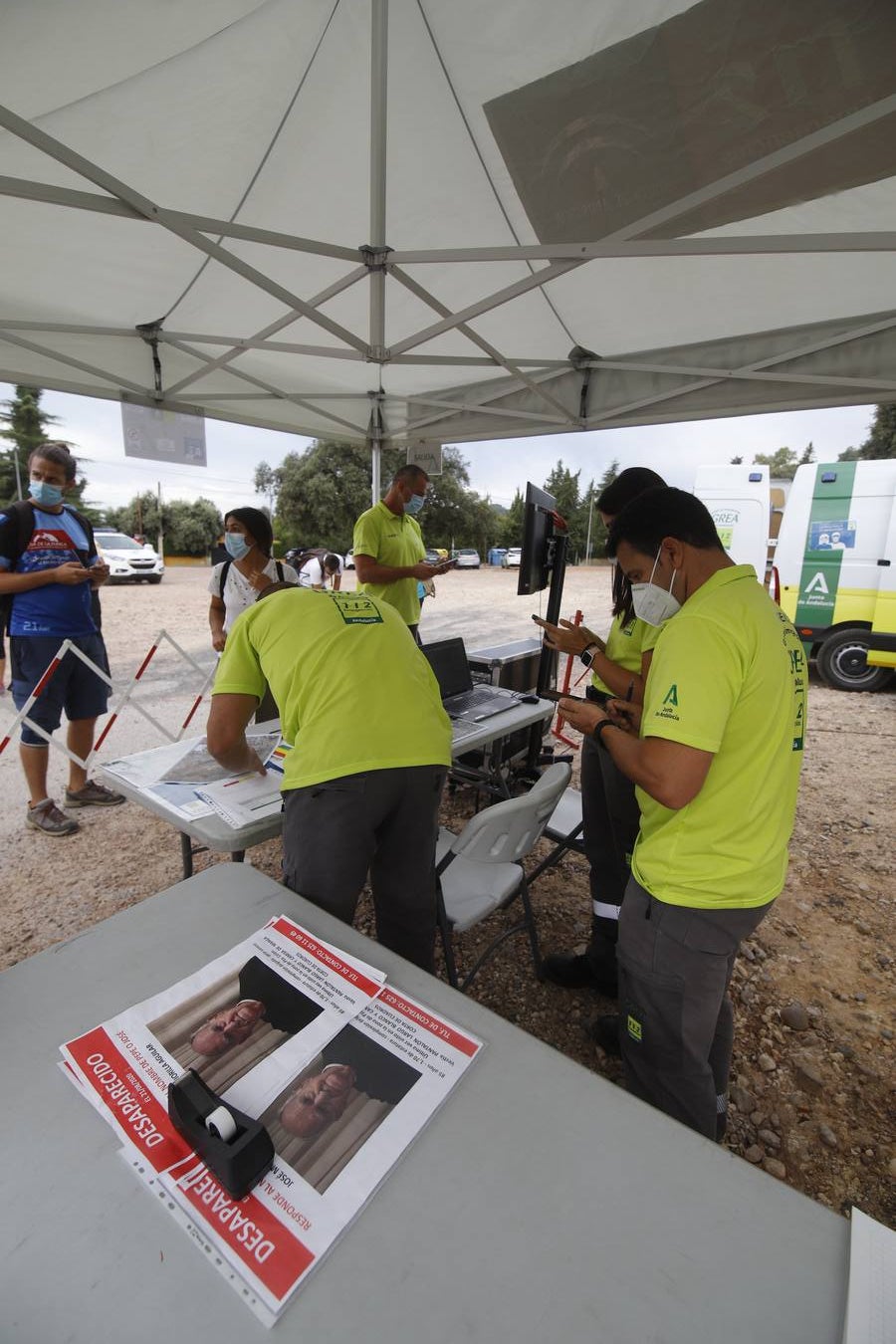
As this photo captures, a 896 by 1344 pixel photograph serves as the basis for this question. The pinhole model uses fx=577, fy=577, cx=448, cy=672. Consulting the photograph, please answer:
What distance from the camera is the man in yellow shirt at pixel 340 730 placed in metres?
1.47

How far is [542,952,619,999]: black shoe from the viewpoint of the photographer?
2227 millimetres

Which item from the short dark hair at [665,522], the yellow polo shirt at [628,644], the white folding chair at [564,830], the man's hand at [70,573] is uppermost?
the short dark hair at [665,522]

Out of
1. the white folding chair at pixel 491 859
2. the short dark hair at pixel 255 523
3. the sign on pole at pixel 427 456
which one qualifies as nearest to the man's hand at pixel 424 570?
the short dark hair at pixel 255 523

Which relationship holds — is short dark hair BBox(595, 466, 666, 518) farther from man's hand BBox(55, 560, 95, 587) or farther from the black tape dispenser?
man's hand BBox(55, 560, 95, 587)

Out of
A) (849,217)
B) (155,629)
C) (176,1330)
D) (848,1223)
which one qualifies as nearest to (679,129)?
(849,217)

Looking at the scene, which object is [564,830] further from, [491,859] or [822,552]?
[822,552]

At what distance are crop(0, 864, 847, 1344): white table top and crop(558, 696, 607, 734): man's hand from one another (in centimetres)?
82

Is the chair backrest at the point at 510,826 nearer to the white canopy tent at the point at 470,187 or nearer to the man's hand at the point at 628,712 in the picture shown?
the man's hand at the point at 628,712

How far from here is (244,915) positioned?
41.1 inches

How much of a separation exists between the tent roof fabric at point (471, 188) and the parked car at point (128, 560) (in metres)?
13.1

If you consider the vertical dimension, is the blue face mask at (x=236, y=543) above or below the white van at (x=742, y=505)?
below

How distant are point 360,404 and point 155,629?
625cm

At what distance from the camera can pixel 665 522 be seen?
4.25 feet

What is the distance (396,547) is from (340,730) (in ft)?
7.60
